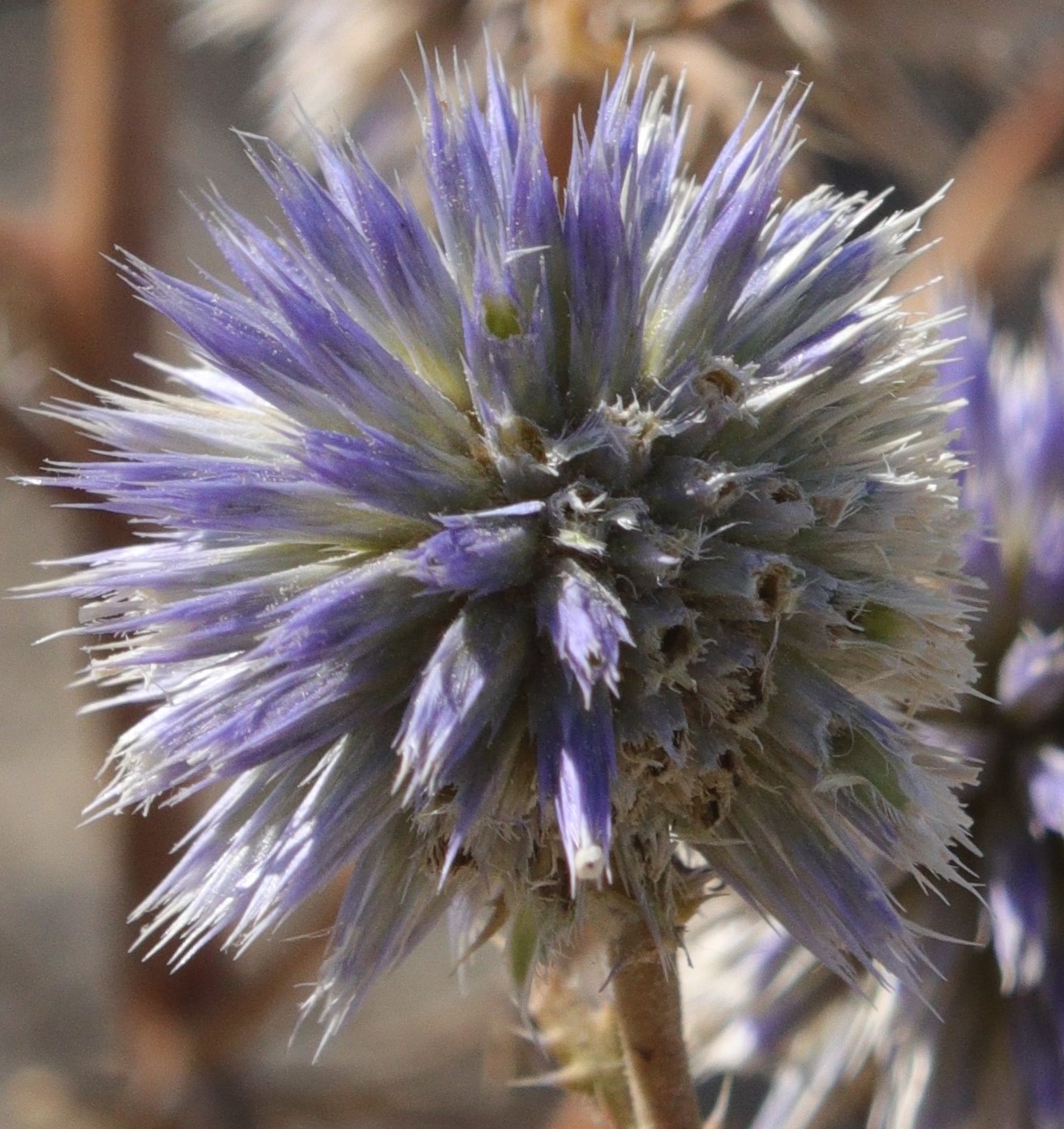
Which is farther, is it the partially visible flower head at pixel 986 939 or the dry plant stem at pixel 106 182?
the dry plant stem at pixel 106 182

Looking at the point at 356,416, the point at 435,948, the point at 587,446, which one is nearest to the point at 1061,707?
the point at 587,446

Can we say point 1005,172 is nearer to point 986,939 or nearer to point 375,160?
point 375,160

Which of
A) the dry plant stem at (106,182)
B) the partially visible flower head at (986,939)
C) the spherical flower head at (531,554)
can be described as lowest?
the partially visible flower head at (986,939)

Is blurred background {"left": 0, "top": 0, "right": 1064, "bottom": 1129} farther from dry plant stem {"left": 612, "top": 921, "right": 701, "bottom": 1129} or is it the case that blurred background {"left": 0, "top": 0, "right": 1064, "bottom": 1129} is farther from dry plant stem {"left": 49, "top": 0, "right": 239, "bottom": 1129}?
dry plant stem {"left": 612, "top": 921, "right": 701, "bottom": 1129}

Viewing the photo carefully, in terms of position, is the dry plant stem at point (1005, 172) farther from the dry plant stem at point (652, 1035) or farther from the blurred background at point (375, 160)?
the dry plant stem at point (652, 1035)

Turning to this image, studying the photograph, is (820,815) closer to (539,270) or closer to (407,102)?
(539,270)

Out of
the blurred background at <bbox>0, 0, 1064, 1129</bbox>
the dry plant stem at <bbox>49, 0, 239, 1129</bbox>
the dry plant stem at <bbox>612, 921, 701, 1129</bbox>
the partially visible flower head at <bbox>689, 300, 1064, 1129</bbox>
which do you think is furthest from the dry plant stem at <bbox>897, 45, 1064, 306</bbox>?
the dry plant stem at <bbox>612, 921, 701, 1129</bbox>

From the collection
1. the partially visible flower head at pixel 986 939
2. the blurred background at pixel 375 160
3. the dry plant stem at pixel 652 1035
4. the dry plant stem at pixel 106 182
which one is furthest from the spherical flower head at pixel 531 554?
the dry plant stem at pixel 106 182
